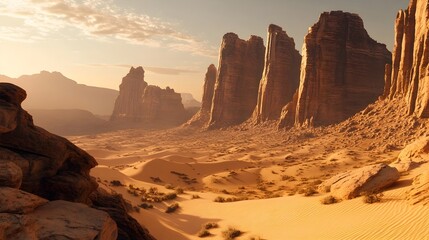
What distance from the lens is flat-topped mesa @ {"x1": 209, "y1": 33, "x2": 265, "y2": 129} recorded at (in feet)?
288

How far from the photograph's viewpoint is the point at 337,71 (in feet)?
194

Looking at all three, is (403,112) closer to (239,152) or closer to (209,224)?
(239,152)

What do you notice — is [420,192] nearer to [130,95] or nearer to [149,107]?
[149,107]

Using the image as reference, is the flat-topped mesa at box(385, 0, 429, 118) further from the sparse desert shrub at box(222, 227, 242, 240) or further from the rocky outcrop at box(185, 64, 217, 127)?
the rocky outcrop at box(185, 64, 217, 127)

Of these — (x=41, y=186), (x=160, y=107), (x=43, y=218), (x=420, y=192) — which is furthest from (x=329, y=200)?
(x=160, y=107)

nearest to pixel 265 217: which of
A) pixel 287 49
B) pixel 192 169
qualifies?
pixel 192 169

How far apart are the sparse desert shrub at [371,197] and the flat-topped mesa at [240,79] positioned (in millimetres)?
72736

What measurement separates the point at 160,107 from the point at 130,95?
61.5 feet

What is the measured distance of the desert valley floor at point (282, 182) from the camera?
12.8m

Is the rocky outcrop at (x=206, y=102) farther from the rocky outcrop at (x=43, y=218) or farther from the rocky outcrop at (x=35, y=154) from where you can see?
the rocky outcrop at (x=43, y=218)

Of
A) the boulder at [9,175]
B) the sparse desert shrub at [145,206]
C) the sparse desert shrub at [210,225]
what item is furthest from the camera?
the sparse desert shrub at [145,206]

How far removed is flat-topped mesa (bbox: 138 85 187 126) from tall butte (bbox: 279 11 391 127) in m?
71.2

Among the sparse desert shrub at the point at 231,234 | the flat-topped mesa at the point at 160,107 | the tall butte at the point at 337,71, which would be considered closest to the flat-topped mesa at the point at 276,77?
the tall butte at the point at 337,71

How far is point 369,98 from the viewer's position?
192ft
